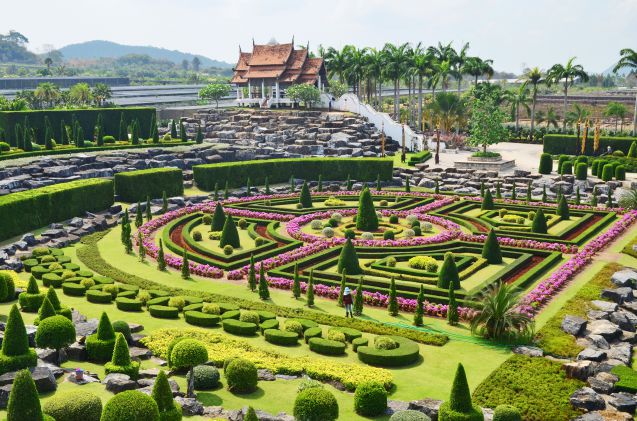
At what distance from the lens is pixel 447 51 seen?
113 metres

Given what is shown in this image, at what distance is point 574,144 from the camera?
293ft

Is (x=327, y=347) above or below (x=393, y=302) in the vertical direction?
below

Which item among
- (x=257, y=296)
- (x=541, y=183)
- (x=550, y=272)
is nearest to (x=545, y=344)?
(x=550, y=272)

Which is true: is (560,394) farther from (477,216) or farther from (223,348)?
(477,216)

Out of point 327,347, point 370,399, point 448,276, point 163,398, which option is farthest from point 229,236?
point 163,398

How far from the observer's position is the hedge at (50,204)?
50.0 metres

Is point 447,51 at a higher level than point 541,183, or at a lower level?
higher

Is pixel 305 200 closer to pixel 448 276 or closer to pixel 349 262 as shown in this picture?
pixel 349 262

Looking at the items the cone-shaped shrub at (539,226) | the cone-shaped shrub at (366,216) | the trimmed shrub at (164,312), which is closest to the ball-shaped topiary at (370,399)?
the trimmed shrub at (164,312)

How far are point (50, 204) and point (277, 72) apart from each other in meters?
64.8

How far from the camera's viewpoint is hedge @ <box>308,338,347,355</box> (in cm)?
2959

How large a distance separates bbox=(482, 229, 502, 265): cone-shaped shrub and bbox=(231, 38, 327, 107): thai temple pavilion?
236 ft

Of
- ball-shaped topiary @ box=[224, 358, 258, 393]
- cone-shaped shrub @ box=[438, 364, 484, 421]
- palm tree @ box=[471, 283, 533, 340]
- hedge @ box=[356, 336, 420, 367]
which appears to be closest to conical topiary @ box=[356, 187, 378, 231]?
palm tree @ box=[471, 283, 533, 340]

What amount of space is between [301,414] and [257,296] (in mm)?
16803
